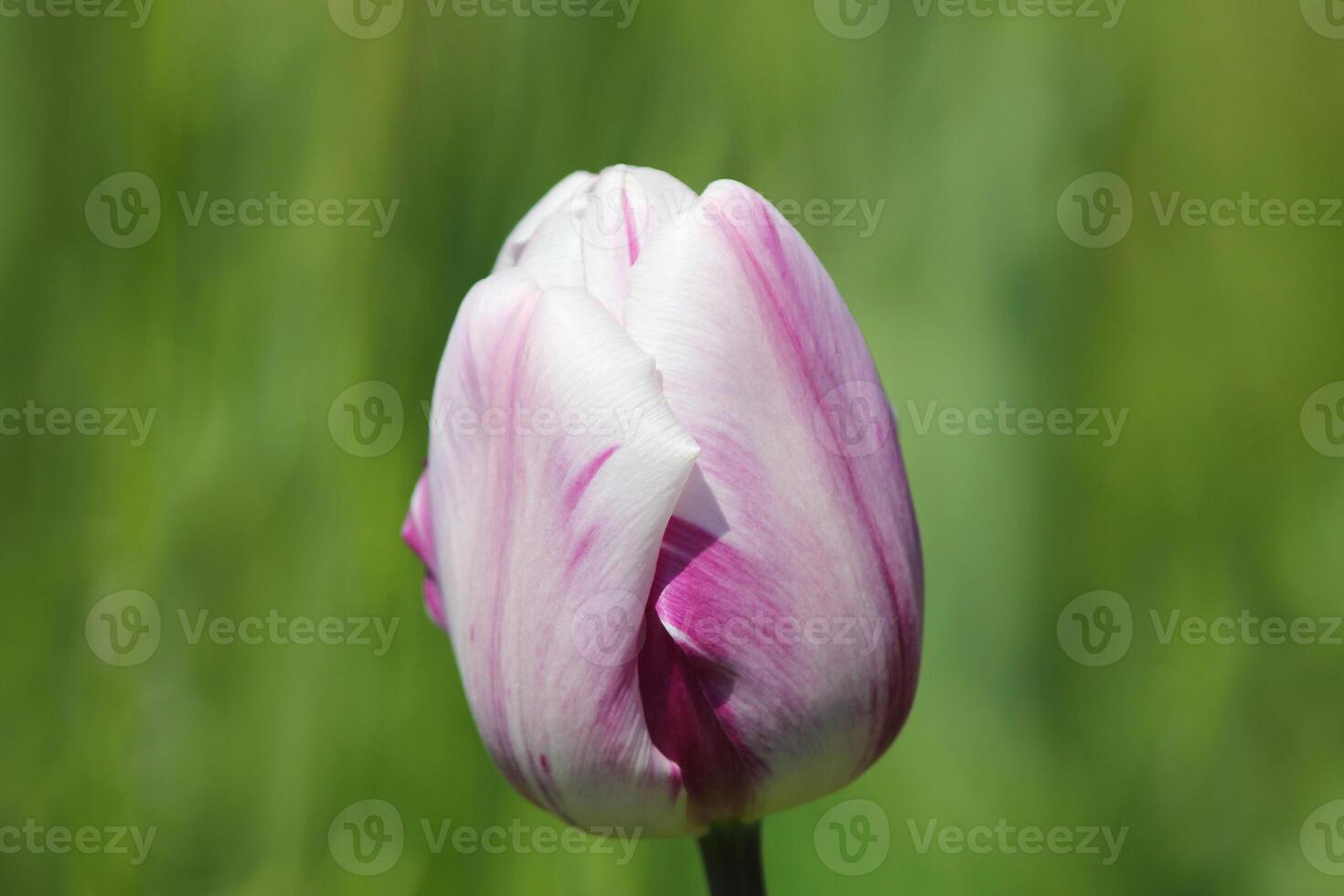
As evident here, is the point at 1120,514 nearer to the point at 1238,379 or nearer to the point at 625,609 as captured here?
the point at 1238,379

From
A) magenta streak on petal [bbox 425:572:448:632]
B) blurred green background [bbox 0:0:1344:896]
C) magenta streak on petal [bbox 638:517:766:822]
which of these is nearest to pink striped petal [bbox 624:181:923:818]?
magenta streak on petal [bbox 638:517:766:822]

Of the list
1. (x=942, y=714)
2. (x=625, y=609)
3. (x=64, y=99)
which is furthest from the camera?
(x=64, y=99)

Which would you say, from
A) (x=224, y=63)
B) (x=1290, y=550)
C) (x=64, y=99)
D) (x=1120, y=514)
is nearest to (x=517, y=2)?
(x=224, y=63)

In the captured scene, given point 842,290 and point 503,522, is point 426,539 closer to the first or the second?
point 503,522

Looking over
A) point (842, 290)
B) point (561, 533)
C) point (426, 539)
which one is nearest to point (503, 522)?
point (561, 533)

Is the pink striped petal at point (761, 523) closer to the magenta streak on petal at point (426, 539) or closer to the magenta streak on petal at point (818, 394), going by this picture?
the magenta streak on petal at point (818, 394)

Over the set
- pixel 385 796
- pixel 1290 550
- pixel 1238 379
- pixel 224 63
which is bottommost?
pixel 385 796

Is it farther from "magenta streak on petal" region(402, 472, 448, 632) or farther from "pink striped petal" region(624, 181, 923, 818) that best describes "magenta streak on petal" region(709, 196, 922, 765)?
"magenta streak on petal" region(402, 472, 448, 632)
